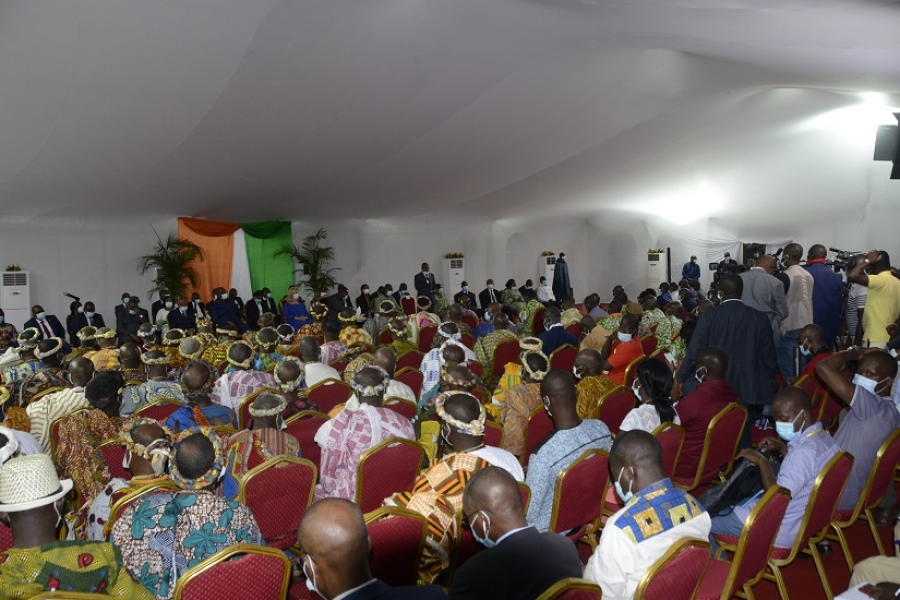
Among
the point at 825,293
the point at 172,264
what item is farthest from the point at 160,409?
the point at 172,264

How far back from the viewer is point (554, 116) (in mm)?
12438

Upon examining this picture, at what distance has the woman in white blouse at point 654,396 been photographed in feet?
14.6

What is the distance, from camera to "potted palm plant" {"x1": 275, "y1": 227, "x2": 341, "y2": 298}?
18.3 meters

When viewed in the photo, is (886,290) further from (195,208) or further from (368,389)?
(195,208)

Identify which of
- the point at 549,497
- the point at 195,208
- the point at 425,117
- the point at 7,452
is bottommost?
the point at 549,497

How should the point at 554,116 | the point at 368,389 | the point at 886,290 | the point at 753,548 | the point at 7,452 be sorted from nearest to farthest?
the point at 753,548 → the point at 7,452 → the point at 368,389 → the point at 886,290 → the point at 554,116

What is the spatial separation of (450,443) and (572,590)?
140 cm

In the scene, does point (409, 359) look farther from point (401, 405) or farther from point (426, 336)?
point (401, 405)

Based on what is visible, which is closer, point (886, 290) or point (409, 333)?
point (886, 290)

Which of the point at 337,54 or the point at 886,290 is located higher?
the point at 337,54

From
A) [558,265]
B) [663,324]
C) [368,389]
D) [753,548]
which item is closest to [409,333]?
[663,324]

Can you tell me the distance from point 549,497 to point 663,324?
5444 mm

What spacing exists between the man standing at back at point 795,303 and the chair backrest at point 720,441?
3.78 meters

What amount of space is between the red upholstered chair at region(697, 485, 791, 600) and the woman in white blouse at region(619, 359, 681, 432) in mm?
1255
